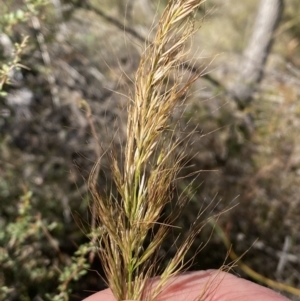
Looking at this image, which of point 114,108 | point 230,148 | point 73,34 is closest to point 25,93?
point 114,108

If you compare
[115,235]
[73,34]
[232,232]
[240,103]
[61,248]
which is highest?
[73,34]

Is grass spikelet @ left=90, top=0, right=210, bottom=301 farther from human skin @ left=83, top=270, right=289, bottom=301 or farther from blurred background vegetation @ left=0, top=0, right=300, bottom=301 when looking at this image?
blurred background vegetation @ left=0, top=0, right=300, bottom=301

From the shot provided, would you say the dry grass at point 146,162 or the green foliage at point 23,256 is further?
the green foliage at point 23,256

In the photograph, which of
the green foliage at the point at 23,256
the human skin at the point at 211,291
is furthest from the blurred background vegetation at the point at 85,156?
the human skin at the point at 211,291

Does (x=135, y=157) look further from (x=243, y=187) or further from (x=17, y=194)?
(x=243, y=187)

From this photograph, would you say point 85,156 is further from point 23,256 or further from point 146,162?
point 146,162

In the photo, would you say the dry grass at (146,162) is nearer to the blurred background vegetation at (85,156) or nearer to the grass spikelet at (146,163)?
the grass spikelet at (146,163)

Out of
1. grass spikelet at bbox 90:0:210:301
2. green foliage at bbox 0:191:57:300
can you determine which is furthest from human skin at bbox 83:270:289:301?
green foliage at bbox 0:191:57:300
